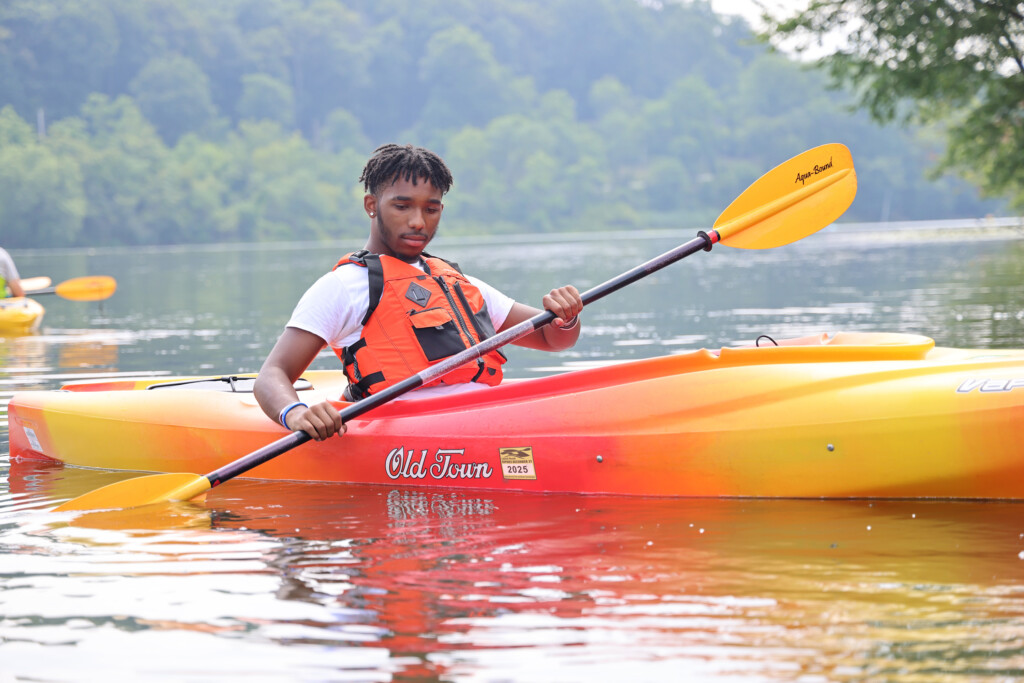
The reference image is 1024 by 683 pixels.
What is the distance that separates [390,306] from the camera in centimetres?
385

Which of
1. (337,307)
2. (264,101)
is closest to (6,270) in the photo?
(337,307)

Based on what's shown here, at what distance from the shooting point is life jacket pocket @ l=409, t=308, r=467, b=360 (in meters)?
3.87

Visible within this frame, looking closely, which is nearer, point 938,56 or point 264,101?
point 938,56

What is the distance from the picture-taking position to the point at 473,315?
402 centimetres

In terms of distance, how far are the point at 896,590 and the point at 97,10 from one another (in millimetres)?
84293

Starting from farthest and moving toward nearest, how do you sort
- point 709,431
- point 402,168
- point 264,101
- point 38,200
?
1. point 264,101
2. point 38,200
3. point 402,168
4. point 709,431

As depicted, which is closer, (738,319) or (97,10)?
(738,319)

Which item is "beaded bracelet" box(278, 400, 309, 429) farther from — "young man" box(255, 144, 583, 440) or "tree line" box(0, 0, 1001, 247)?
"tree line" box(0, 0, 1001, 247)

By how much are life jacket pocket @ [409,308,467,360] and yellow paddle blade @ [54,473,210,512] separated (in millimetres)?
889

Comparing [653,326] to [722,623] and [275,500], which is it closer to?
[275,500]

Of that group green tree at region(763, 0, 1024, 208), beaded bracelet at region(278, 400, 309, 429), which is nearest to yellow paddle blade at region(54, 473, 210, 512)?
beaded bracelet at region(278, 400, 309, 429)

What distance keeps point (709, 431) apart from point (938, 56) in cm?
1049

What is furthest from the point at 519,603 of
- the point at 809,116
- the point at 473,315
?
the point at 809,116

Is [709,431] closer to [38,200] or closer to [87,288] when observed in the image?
[87,288]
